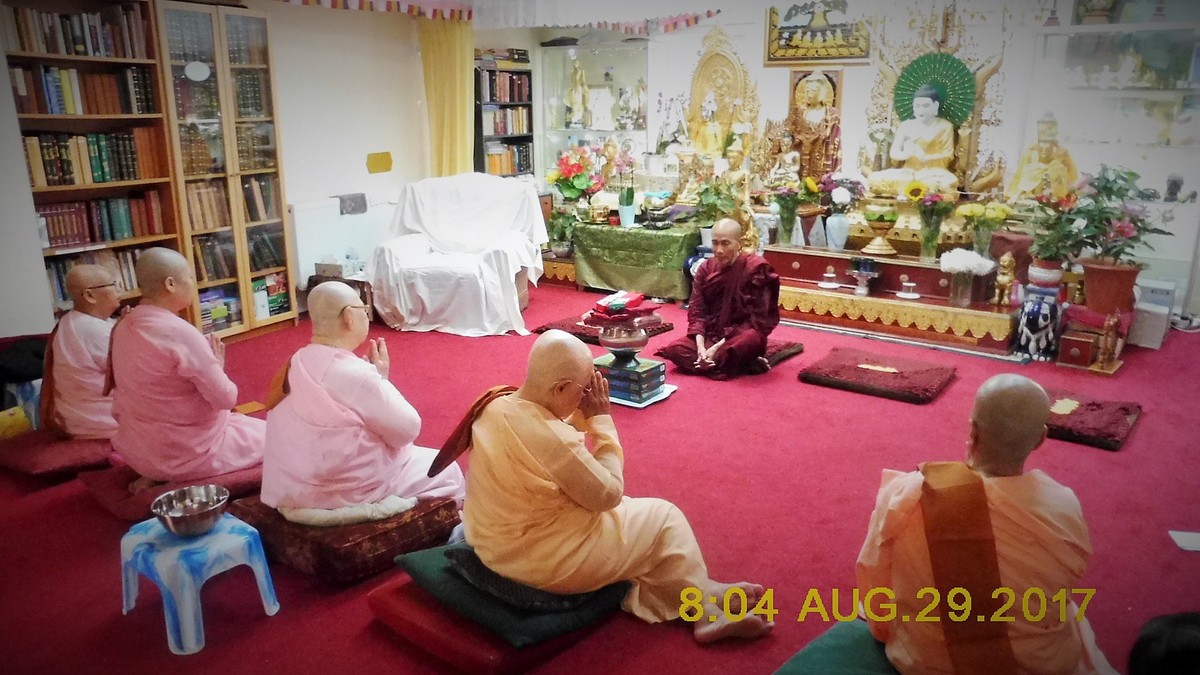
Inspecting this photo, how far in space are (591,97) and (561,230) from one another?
1499 mm

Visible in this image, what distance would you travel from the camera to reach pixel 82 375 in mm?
4090

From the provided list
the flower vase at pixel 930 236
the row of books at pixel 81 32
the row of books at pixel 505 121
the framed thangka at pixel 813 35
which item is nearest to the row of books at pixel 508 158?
the row of books at pixel 505 121

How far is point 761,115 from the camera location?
7.47 meters

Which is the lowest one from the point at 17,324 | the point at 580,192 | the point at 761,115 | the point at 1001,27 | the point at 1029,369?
the point at 1029,369

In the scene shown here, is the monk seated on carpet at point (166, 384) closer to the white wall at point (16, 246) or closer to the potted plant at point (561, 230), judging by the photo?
the white wall at point (16, 246)

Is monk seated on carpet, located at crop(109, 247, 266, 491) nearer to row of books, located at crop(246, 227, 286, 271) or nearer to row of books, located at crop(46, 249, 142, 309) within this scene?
row of books, located at crop(46, 249, 142, 309)

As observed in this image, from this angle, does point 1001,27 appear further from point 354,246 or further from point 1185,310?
point 354,246

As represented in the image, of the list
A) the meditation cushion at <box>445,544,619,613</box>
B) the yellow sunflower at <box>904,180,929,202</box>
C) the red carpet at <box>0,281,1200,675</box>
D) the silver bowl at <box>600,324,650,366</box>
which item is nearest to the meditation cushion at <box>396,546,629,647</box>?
the meditation cushion at <box>445,544,619,613</box>

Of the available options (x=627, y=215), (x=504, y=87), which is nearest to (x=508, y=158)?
(x=504, y=87)

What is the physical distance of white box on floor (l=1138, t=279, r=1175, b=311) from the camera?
601 centimetres

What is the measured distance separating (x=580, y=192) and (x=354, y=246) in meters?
2.03

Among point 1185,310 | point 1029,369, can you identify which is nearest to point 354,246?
point 1029,369

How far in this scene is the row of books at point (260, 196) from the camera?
20.9 feet

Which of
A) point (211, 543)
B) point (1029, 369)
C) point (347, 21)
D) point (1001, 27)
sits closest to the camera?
point (211, 543)
